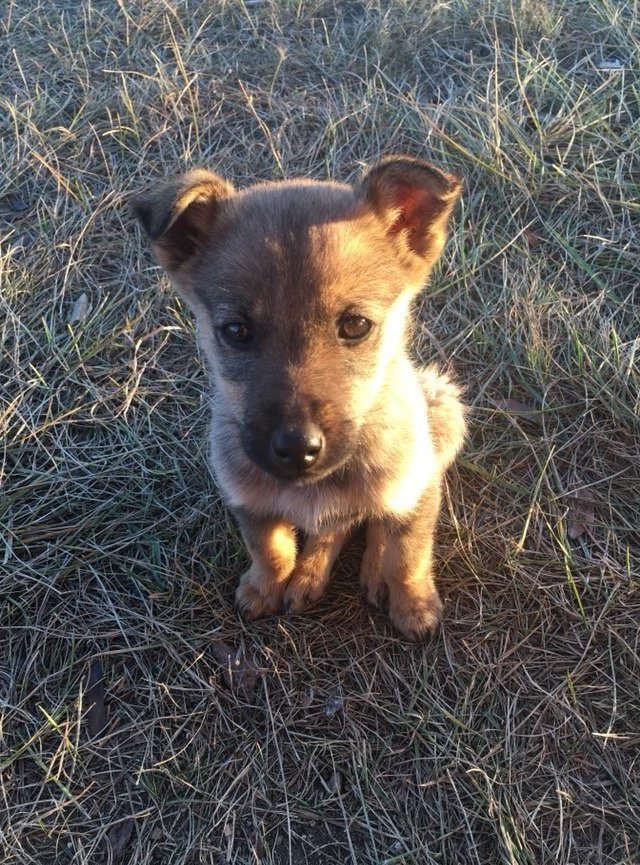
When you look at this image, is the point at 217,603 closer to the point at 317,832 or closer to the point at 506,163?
the point at 317,832

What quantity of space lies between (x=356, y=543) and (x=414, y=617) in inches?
22.6

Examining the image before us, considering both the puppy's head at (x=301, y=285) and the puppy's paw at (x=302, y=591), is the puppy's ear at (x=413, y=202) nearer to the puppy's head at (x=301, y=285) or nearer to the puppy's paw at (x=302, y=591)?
the puppy's head at (x=301, y=285)

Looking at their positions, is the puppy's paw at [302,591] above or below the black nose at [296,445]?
below

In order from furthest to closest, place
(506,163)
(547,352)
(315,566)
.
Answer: (506,163) < (547,352) < (315,566)

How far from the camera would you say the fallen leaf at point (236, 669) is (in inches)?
126

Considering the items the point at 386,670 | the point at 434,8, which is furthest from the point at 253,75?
the point at 386,670

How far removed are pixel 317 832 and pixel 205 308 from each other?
2109 mm

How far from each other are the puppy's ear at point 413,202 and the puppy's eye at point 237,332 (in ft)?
2.40

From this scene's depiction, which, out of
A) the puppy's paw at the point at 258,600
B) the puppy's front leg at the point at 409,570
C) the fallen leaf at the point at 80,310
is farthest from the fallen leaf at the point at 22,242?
the puppy's front leg at the point at 409,570

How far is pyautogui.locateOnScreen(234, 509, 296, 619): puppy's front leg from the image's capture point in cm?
327

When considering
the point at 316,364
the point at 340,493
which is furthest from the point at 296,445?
the point at 340,493

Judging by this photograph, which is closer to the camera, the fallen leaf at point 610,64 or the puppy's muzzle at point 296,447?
the puppy's muzzle at point 296,447

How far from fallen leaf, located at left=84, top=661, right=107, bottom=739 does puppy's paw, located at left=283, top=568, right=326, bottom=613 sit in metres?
0.88

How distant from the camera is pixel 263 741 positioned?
3061 mm
